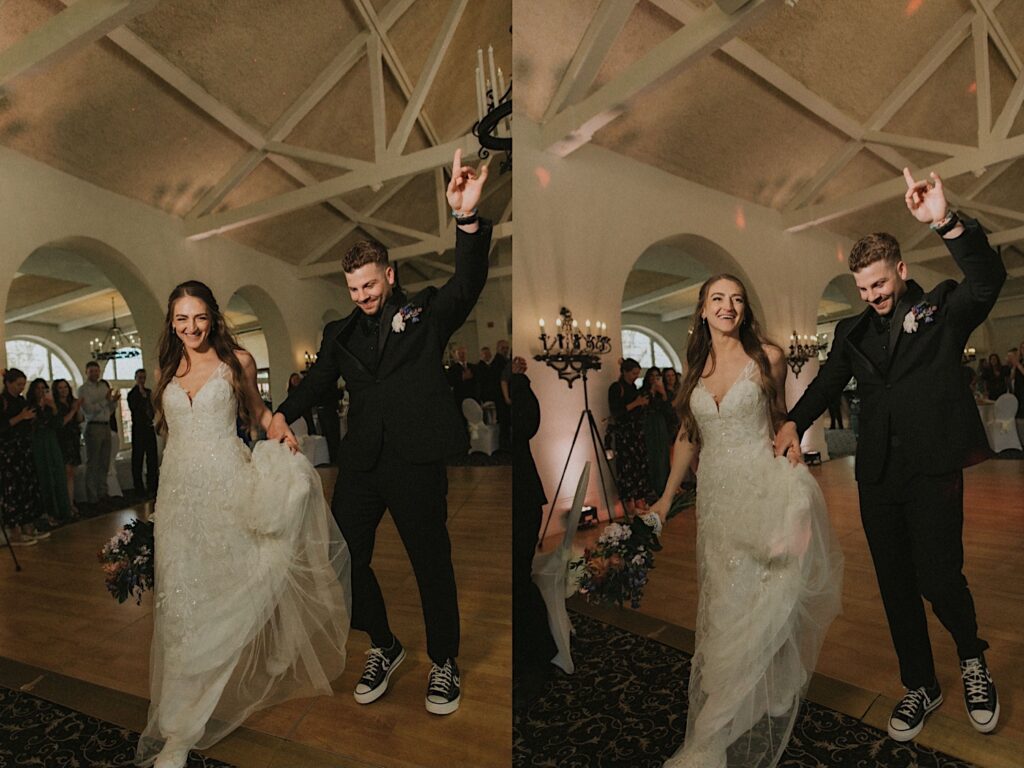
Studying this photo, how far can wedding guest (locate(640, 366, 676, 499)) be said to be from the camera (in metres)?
1.16

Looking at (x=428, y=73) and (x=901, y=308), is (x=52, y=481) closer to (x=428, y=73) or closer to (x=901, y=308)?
(x=428, y=73)

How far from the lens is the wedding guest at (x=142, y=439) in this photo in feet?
4.91

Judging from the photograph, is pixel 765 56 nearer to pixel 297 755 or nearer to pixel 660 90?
pixel 660 90

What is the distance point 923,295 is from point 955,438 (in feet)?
0.98

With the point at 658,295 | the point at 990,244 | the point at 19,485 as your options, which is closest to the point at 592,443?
the point at 658,295

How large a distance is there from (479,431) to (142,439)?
2.85 feet

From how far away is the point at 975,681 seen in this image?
1.25 m

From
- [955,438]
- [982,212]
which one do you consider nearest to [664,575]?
[955,438]

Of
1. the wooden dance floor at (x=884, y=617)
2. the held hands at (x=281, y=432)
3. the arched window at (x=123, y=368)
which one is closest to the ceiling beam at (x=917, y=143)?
the wooden dance floor at (x=884, y=617)

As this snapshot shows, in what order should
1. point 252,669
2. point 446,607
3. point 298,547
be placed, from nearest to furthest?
point 446,607 < point 298,547 < point 252,669

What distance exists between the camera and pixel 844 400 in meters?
1.24

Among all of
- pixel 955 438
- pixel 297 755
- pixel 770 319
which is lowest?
pixel 297 755

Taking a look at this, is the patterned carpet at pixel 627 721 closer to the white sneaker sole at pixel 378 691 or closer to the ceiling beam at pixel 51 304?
the white sneaker sole at pixel 378 691

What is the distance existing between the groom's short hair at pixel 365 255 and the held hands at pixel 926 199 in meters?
1.07
